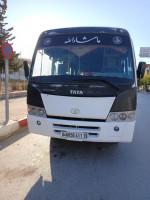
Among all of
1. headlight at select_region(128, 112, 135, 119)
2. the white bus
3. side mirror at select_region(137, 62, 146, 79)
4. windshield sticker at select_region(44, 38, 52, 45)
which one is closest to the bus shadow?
the white bus

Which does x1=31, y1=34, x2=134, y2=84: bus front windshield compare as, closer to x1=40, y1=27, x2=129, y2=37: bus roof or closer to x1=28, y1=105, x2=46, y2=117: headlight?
x1=40, y1=27, x2=129, y2=37: bus roof

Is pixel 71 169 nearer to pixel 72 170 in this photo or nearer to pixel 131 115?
pixel 72 170

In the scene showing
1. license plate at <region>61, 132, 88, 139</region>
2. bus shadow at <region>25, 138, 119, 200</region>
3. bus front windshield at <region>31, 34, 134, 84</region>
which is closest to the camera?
bus shadow at <region>25, 138, 119, 200</region>

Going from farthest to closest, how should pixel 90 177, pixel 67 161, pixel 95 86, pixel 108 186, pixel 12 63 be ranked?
pixel 12 63, pixel 67 161, pixel 95 86, pixel 90 177, pixel 108 186

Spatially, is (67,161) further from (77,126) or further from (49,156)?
(77,126)

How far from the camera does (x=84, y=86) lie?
118 inches

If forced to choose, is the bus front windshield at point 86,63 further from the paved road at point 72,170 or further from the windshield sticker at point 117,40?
the paved road at point 72,170

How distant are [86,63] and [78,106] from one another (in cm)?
96

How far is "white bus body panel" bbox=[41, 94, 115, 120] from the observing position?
9.66 ft

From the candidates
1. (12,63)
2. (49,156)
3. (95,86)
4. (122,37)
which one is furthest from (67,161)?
(12,63)

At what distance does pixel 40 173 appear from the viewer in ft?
9.37

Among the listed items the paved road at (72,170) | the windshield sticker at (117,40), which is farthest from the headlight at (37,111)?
the windshield sticker at (117,40)

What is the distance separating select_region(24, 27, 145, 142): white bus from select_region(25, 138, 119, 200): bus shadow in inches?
21.4

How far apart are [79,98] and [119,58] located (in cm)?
125
